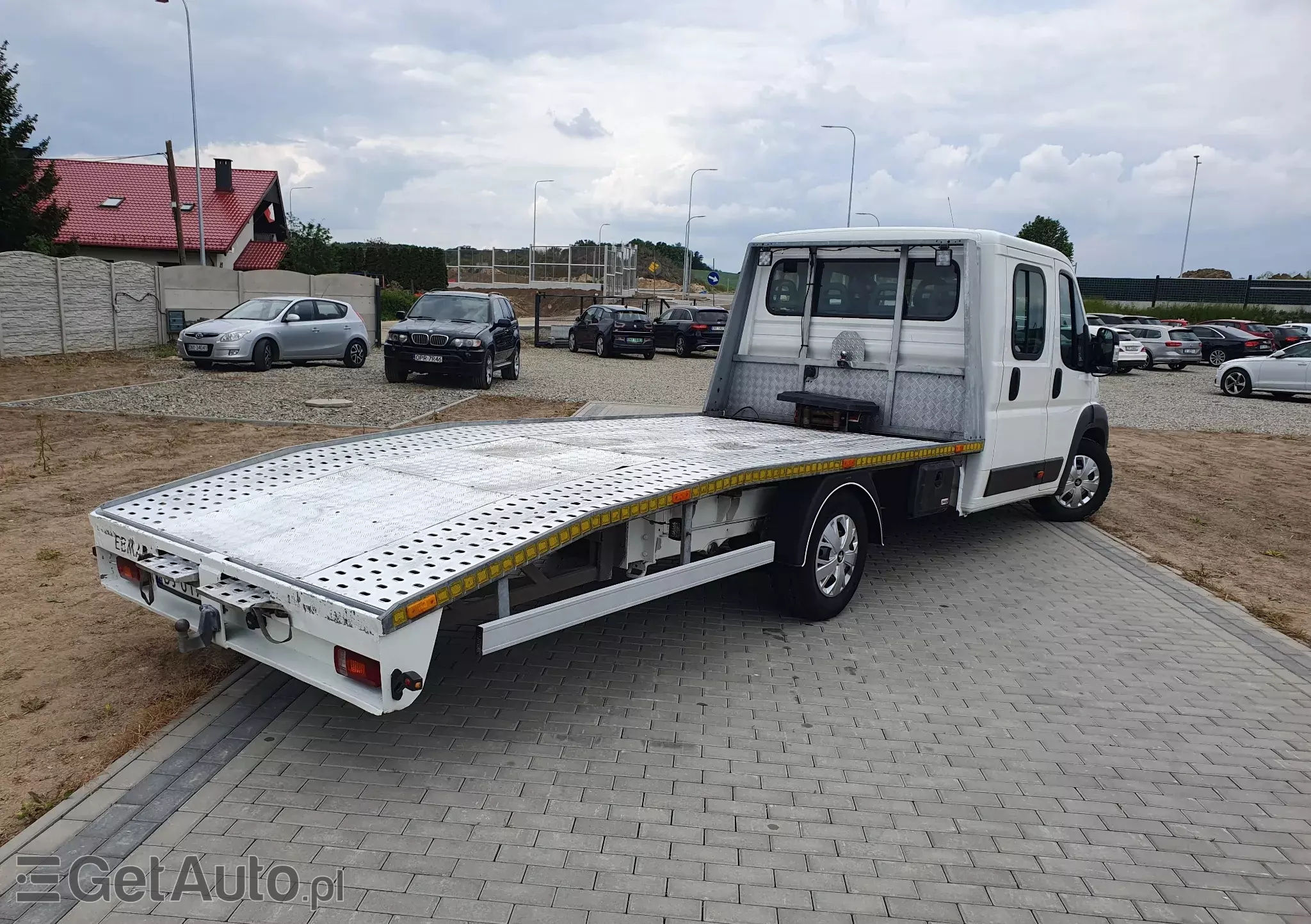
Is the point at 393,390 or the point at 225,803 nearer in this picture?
the point at 225,803

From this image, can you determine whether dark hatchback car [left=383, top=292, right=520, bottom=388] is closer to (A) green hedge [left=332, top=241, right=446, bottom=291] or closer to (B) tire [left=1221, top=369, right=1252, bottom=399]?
(B) tire [left=1221, top=369, right=1252, bottom=399]

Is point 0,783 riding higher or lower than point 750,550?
lower

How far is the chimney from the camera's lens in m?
42.9

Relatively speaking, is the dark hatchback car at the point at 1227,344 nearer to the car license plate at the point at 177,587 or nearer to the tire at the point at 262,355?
the tire at the point at 262,355

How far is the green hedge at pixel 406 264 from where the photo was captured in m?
56.3

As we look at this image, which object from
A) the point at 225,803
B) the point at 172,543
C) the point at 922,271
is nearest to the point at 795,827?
the point at 225,803

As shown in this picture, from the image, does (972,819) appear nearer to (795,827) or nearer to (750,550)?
(795,827)

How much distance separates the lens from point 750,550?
5.20 metres

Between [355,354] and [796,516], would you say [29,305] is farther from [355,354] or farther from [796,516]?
[796,516]

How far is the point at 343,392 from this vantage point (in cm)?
1647

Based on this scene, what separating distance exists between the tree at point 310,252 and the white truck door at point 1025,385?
42.4m

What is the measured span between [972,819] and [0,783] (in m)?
3.78

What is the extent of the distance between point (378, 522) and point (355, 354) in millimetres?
17961

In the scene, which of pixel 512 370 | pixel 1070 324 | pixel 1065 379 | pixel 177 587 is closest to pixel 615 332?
pixel 512 370
